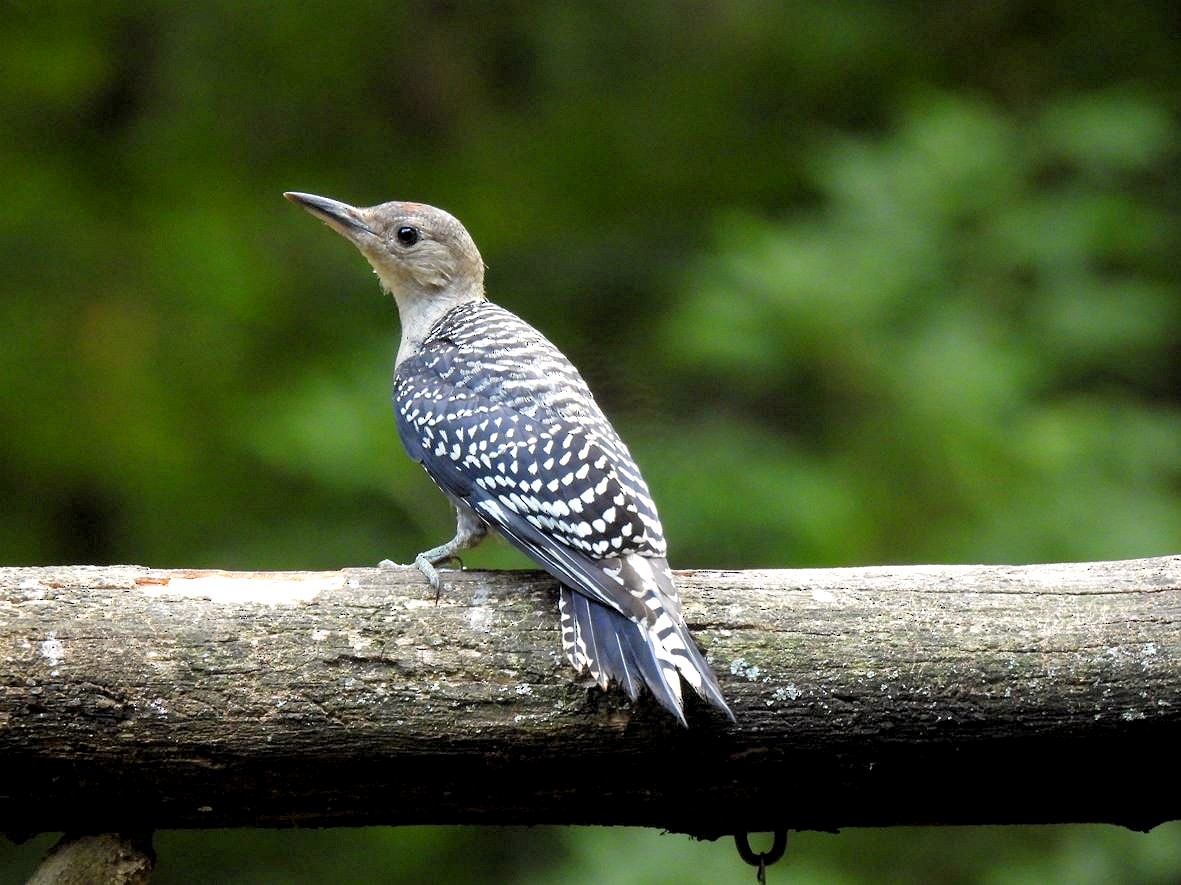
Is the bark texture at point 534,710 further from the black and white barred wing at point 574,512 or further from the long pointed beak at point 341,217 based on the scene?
the long pointed beak at point 341,217

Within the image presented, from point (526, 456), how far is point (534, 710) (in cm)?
71

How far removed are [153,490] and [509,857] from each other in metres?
2.28

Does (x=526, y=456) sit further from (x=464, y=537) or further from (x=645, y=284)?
(x=645, y=284)

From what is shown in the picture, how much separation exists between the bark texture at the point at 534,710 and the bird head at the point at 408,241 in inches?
63.7

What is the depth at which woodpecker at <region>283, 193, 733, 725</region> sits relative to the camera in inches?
107

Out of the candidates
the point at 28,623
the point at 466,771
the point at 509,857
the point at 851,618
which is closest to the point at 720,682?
the point at 851,618

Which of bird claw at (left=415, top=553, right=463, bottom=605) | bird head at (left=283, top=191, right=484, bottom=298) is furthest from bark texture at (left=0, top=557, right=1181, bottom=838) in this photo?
bird head at (left=283, top=191, right=484, bottom=298)

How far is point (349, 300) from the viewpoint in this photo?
6.48 m

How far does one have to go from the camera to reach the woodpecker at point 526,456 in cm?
273

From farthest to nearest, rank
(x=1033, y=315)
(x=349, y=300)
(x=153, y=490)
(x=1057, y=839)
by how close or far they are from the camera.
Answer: (x=349, y=300) < (x=153, y=490) < (x=1033, y=315) < (x=1057, y=839)

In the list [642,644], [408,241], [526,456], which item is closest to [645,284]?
[408,241]

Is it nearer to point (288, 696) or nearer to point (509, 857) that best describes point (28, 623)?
point (288, 696)

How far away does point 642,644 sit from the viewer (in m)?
2.70

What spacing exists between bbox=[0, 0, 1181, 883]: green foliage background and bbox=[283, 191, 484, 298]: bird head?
0.70 m
